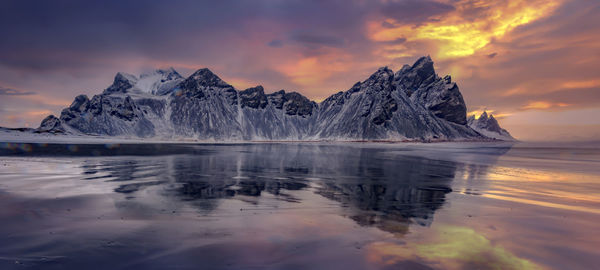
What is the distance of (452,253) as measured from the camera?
8.01m

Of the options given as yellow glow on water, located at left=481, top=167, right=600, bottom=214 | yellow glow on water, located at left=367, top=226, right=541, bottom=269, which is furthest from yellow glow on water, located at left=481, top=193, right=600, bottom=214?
yellow glow on water, located at left=367, top=226, right=541, bottom=269

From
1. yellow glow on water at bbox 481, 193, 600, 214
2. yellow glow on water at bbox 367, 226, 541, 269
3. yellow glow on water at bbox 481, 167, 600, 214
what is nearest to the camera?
yellow glow on water at bbox 367, 226, 541, 269

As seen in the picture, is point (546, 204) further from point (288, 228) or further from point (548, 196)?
point (288, 228)

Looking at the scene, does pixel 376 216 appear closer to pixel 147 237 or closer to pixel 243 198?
pixel 243 198

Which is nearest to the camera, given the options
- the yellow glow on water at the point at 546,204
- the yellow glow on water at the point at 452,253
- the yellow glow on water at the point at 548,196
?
the yellow glow on water at the point at 452,253

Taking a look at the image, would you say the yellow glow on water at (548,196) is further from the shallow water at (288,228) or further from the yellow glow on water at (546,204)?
the shallow water at (288,228)

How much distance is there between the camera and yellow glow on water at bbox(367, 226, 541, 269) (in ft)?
24.0

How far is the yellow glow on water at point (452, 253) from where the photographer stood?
24.0ft

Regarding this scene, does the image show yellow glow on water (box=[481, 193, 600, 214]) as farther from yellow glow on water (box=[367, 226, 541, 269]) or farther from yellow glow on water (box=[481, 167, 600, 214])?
yellow glow on water (box=[367, 226, 541, 269])

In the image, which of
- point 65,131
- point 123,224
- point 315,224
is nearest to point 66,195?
point 123,224

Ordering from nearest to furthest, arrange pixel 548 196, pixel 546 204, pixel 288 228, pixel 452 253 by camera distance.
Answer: pixel 452 253, pixel 288 228, pixel 546 204, pixel 548 196

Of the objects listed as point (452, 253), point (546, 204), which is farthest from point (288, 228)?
point (546, 204)

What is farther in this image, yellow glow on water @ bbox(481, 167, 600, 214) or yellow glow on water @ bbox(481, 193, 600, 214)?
yellow glow on water @ bbox(481, 167, 600, 214)

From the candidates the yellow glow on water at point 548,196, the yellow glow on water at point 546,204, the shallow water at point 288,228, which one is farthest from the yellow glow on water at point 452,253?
the yellow glow on water at point 548,196
